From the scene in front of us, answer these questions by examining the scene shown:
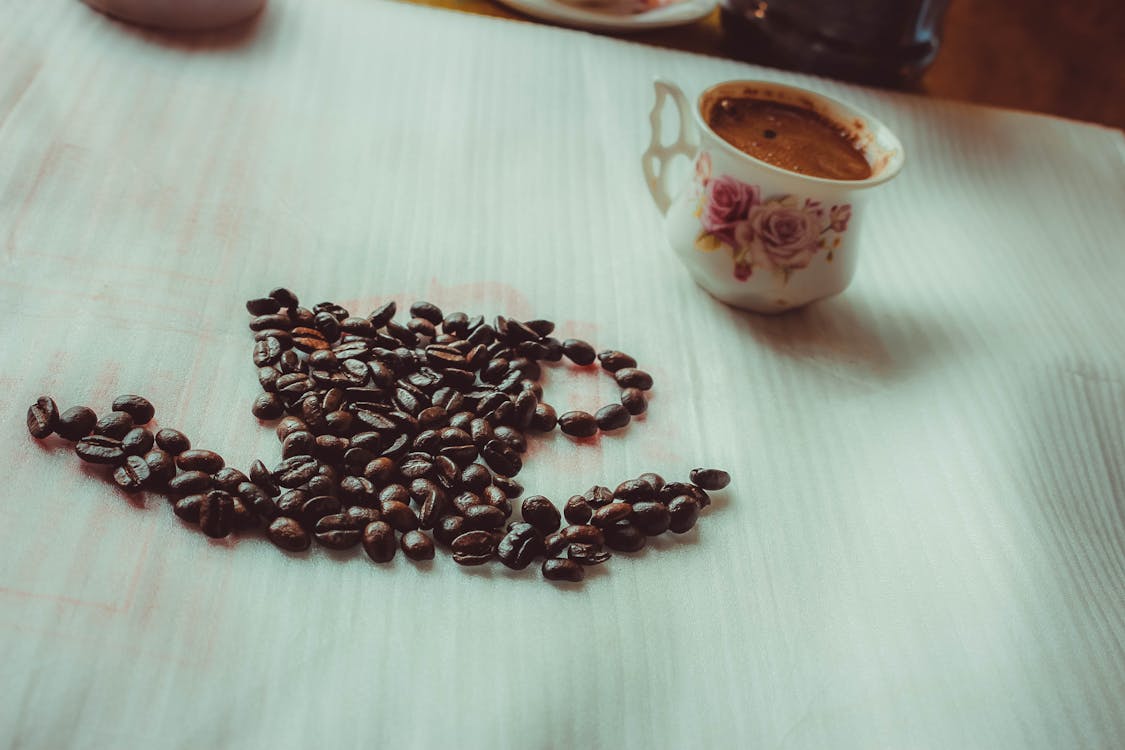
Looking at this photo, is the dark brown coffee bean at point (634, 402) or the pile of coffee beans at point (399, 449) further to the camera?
the dark brown coffee bean at point (634, 402)

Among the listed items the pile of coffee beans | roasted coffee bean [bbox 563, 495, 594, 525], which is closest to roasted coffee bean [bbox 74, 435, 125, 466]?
the pile of coffee beans

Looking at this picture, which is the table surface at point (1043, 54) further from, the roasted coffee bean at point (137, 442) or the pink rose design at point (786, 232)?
the roasted coffee bean at point (137, 442)

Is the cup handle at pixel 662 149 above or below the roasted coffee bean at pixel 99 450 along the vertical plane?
above

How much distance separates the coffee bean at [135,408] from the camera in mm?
671

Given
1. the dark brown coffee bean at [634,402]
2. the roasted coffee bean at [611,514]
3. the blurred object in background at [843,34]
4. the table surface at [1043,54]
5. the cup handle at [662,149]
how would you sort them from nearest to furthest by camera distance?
the roasted coffee bean at [611,514] → the dark brown coffee bean at [634,402] → the cup handle at [662,149] → the blurred object in background at [843,34] → the table surface at [1043,54]

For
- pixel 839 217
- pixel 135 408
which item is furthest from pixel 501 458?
pixel 839 217

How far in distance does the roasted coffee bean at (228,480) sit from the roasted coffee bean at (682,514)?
31 cm

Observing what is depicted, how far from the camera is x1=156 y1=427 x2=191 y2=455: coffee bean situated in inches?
25.8

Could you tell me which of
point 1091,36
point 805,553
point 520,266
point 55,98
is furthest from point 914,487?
point 1091,36

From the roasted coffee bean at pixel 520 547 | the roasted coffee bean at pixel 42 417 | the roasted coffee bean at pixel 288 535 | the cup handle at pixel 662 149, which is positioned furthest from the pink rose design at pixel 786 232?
the roasted coffee bean at pixel 42 417

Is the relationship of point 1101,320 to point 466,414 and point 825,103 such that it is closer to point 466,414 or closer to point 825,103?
point 825,103

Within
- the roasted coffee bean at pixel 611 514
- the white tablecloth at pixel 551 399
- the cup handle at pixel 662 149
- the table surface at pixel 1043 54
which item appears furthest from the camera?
the table surface at pixel 1043 54

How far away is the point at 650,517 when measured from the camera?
0.67 meters

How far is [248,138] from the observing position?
996 mm
